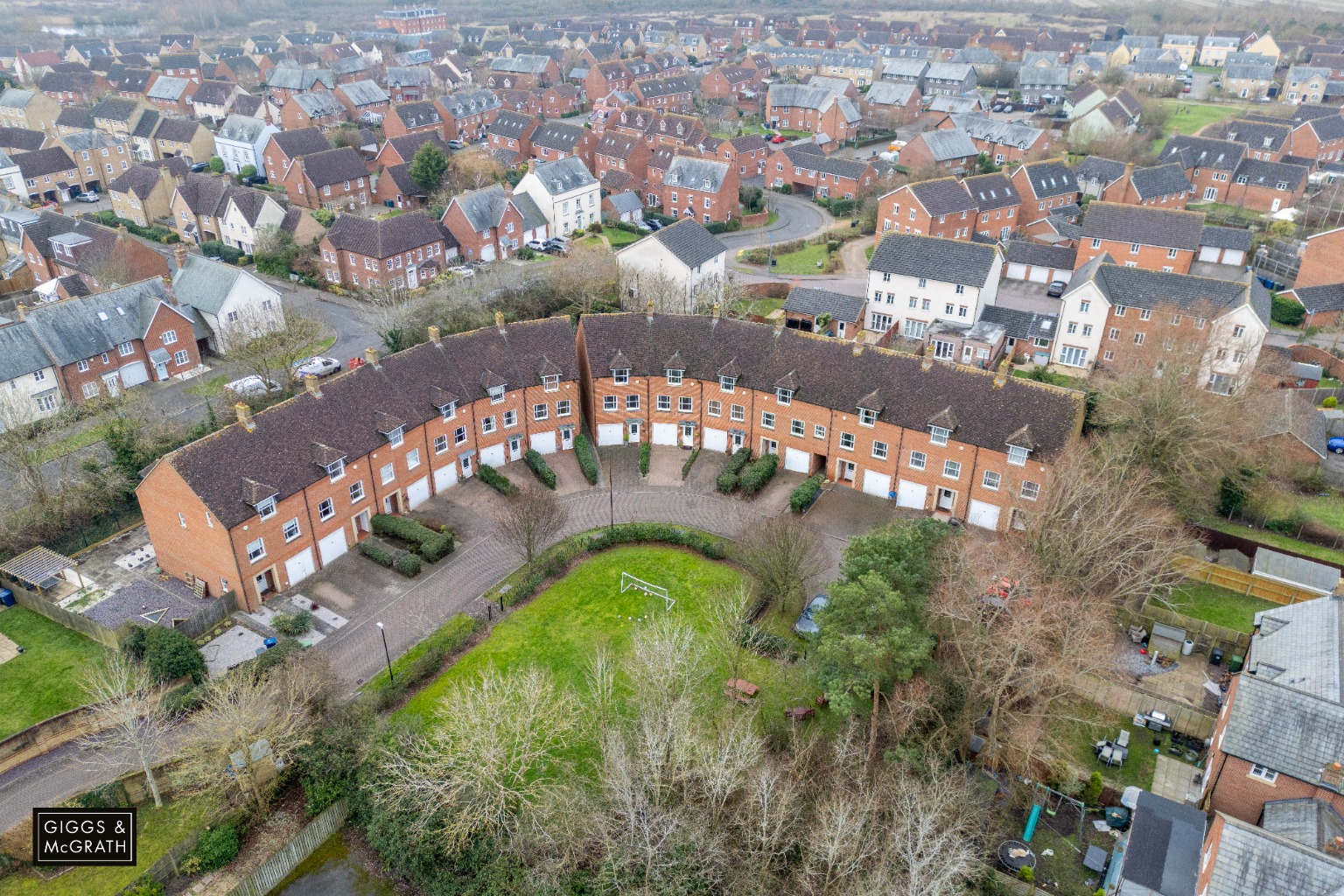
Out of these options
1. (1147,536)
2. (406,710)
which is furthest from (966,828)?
(406,710)

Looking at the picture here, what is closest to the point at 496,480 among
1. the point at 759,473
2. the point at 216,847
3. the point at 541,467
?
the point at 541,467

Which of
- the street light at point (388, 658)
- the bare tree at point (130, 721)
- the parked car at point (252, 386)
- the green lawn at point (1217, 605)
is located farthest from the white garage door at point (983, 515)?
the parked car at point (252, 386)

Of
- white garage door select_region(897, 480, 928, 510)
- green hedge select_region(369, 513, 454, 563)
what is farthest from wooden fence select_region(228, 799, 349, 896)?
white garage door select_region(897, 480, 928, 510)

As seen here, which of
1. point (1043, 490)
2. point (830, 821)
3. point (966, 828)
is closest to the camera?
point (830, 821)

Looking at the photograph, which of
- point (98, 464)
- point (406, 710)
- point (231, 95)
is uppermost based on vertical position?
point (231, 95)

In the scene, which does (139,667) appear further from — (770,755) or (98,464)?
(770,755)

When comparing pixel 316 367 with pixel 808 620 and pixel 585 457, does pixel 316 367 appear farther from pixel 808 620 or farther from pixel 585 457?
pixel 808 620

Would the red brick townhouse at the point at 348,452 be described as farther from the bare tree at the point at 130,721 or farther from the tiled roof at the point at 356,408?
the bare tree at the point at 130,721
